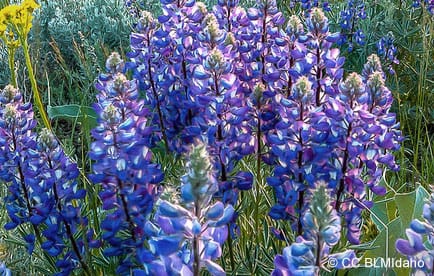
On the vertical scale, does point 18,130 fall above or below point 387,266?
above

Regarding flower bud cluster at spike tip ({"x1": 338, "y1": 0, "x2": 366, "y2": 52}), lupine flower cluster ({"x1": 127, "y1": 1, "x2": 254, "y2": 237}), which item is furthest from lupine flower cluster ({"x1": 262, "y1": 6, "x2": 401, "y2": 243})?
flower bud cluster at spike tip ({"x1": 338, "y1": 0, "x2": 366, "y2": 52})

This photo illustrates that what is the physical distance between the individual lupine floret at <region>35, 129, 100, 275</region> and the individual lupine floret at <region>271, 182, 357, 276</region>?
87 cm

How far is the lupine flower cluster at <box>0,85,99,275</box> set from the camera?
202 centimetres

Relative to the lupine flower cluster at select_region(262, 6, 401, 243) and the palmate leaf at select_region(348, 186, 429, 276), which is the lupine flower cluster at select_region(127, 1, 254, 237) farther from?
the palmate leaf at select_region(348, 186, 429, 276)

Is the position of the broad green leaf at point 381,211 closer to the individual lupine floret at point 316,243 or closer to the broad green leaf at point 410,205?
the broad green leaf at point 410,205

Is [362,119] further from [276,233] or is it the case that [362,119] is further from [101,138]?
[101,138]

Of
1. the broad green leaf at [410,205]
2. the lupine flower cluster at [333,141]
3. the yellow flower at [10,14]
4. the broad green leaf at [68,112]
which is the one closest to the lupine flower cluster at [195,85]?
the lupine flower cluster at [333,141]

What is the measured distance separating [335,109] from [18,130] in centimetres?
92

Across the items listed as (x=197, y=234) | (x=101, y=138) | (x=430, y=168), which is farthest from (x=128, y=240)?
(x=430, y=168)

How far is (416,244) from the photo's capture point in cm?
127

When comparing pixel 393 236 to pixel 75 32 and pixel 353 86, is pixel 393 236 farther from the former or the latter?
pixel 75 32

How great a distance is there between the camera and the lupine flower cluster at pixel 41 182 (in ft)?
6.63

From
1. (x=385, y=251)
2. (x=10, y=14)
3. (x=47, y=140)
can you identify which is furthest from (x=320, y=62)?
(x=10, y=14)

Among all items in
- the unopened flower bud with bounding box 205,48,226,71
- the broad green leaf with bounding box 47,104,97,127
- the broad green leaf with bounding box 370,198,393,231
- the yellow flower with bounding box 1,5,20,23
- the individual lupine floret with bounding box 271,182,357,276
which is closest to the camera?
the individual lupine floret with bounding box 271,182,357,276
